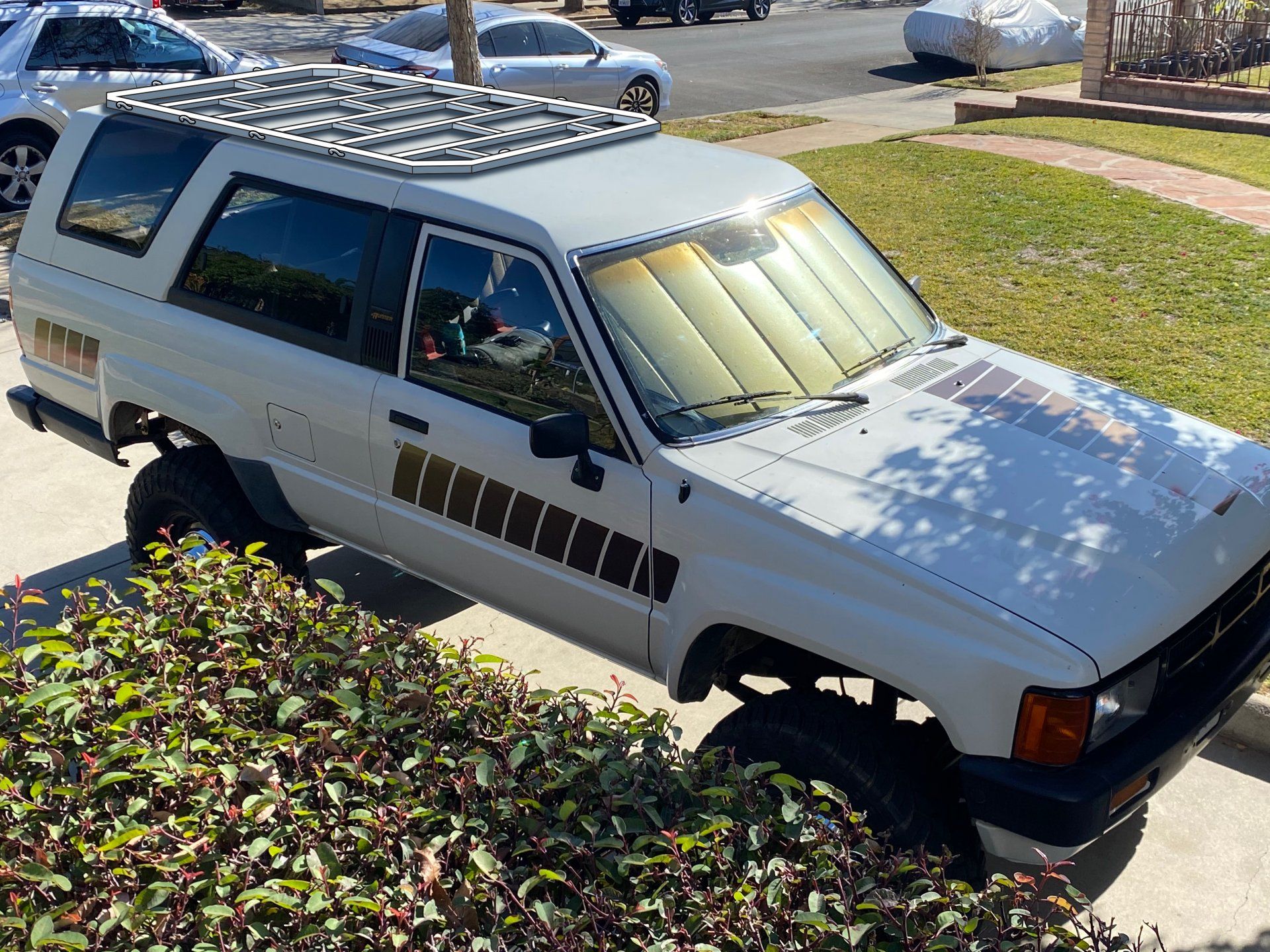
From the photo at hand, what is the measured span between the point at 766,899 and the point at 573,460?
1913mm

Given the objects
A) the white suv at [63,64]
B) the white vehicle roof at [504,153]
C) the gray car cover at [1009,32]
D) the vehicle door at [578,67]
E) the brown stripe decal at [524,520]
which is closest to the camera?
the brown stripe decal at [524,520]

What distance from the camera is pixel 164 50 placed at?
12.8m

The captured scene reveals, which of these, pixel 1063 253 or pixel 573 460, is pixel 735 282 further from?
pixel 1063 253

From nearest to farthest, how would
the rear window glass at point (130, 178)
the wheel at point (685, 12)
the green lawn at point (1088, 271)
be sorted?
1. the rear window glass at point (130, 178)
2. the green lawn at point (1088, 271)
3. the wheel at point (685, 12)

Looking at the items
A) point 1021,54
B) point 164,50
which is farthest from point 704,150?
point 1021,54

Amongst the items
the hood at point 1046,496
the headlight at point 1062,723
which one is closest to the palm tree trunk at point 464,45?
the hood at point 1046,496

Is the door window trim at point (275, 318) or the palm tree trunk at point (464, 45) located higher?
the palm tree trunk at point (464, 45)

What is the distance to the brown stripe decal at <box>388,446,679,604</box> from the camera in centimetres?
390

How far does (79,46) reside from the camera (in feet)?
40.6

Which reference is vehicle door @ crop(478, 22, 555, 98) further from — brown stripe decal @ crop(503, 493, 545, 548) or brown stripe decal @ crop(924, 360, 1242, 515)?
brown stripe decal @ crop(503, 493, 545, 548)

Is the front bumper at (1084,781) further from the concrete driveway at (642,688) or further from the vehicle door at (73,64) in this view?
the vehicle door at (73,64)

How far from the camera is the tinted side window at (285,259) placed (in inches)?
182

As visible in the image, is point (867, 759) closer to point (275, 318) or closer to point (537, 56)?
point (275, 318)

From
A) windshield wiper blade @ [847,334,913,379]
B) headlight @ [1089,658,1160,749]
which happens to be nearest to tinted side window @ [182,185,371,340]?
windshield wiper blade @ [847,334,913,379]
